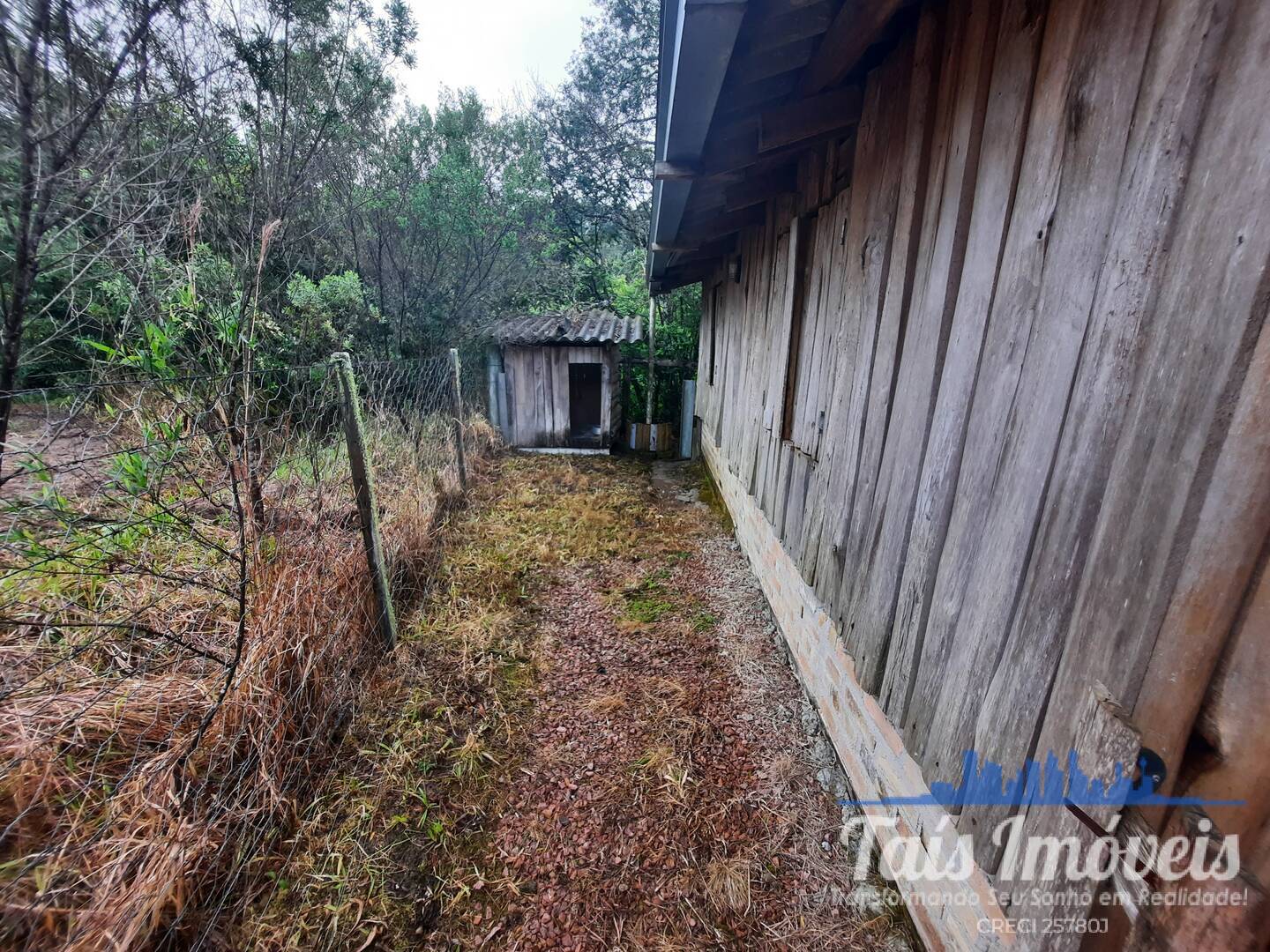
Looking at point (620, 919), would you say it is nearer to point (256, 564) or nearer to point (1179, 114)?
point (256, 564)

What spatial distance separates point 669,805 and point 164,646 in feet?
7.80

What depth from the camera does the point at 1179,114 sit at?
803 mm

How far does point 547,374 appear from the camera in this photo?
29.2ft

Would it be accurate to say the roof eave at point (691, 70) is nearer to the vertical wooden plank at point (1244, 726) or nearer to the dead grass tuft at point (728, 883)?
the vertical wooden plank at point (1244, 726)

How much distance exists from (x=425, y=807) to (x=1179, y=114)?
10.7 feet

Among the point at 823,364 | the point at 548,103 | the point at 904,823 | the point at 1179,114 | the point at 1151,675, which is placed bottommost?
the point at 904,823

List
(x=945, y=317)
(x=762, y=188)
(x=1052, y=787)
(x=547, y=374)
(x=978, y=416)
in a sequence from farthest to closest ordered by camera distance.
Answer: (x=547, y=374) < (x=762, y=188) < (x=945, y=317) < (x=978, y=416) < (x=1052, y=787)

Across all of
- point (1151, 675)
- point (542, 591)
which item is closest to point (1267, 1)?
point (1151, 675)

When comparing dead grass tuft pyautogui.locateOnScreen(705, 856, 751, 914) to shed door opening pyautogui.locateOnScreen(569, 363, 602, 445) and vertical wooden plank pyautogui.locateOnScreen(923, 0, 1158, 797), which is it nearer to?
vertical wooden plank pyautogui.locateOnScreen(923, 0, 1158, 797)

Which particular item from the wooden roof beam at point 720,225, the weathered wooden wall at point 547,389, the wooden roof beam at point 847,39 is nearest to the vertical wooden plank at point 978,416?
the wooden roof beam at point 847,39

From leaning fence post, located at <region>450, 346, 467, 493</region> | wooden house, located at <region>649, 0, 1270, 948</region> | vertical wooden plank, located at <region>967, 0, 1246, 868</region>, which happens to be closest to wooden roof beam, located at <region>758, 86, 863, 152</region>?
wooden house, located at <region>649, 0, 1270, 948</region>

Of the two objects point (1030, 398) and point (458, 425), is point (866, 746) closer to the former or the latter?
point (1030, 398)

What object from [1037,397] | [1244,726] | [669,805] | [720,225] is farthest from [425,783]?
[720,225]

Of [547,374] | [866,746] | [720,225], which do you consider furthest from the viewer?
[547,374]
